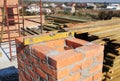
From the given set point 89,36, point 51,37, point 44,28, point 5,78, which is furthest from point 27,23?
point 51,37

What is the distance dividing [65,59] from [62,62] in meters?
0.04

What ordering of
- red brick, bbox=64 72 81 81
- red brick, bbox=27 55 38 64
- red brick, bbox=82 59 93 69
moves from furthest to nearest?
red brick, bbox=27 55 38 64, red brick, bbox=82 59 93 69, red brick, bbox=64 72 81 81

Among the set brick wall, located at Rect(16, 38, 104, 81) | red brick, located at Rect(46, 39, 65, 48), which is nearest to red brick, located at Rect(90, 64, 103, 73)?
brick wall, located at Rect(16, 38, 104, 81)

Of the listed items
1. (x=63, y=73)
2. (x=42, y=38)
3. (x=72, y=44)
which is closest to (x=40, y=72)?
(x=63, y=73)

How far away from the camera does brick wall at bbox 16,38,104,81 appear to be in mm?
1668

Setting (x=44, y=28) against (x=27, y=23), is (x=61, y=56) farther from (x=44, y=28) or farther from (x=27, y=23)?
(x=27, y=23)

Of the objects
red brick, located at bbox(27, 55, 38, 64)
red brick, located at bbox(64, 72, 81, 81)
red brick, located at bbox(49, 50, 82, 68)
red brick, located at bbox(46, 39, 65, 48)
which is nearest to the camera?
red brick, located at bbox(49, 50, 82, 68)

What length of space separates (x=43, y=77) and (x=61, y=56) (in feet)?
1.17

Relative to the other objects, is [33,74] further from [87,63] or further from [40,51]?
[87,63]

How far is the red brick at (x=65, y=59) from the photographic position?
161 cm

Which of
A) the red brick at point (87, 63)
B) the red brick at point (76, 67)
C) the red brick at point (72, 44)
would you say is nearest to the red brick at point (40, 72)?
the red brick at point (76, 67)

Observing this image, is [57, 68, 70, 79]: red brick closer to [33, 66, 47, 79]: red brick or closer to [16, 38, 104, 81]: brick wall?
[16, 38, 104, 81]: brick wall

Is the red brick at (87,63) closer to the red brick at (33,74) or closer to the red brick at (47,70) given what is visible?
the red brick at (47,70)

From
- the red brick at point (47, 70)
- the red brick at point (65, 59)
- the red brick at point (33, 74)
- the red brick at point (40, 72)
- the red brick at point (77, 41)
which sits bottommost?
the red brick at point (33, 74)
